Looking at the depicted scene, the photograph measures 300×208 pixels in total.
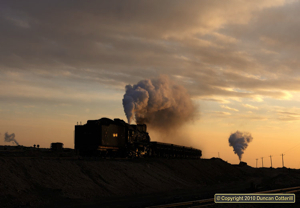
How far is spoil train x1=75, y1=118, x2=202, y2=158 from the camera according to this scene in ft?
129

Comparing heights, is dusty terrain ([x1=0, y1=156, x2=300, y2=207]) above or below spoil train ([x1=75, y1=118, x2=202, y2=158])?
below

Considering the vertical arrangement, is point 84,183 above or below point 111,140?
below

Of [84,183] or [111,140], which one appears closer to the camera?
[84,183]

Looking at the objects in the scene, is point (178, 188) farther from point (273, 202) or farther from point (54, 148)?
point (54, 148)

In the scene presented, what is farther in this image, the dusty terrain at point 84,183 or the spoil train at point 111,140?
the spoil train at point 111,140

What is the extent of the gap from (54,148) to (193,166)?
80.3 ft

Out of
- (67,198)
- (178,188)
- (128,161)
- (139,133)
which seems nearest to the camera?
(67,198)

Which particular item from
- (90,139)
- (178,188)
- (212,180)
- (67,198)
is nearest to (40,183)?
(67,198)

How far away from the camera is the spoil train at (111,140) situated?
3944 cm

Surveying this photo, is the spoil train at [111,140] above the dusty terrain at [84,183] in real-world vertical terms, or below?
above

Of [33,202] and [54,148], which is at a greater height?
[54,148]

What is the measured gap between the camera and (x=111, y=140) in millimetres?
41625

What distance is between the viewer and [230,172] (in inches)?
2682

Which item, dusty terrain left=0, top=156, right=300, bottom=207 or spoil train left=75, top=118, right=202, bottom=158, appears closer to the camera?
dusty terrain left=0, top=156, right=300, bottom=207
